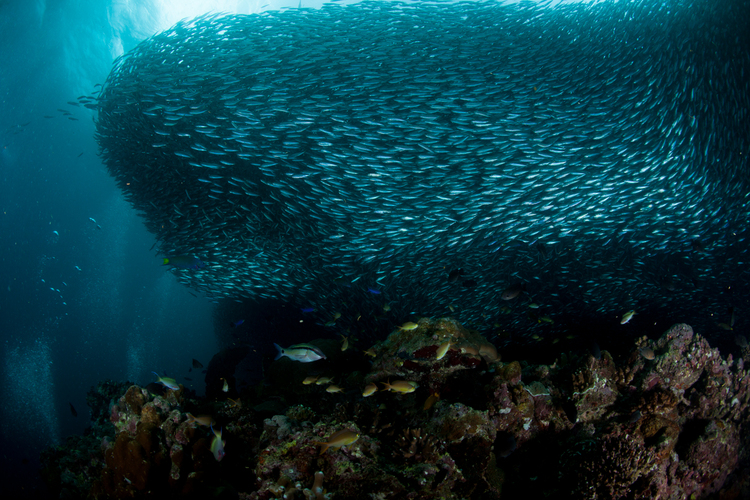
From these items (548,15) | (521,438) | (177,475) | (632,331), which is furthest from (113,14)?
(632,331)

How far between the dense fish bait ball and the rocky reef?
4394 mm

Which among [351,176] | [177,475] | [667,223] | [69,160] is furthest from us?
[69,160]

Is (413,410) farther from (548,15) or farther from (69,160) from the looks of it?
(69,160)

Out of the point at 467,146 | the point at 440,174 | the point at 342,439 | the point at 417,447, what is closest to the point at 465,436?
the point at 417,447

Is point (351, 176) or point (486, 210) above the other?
point (351, 176)

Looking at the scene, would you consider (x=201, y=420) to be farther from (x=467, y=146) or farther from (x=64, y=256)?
(x=64, y=256)

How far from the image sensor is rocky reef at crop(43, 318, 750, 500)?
300 cm

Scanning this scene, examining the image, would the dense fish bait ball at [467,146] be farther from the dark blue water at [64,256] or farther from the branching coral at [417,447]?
the dark blue water at [64,256]

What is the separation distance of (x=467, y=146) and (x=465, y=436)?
7671 millimetres

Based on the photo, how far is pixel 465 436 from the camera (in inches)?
138

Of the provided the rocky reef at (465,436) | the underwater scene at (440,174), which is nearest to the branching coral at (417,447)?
the rocky reef at (465,436)

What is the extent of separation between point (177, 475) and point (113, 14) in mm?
33310

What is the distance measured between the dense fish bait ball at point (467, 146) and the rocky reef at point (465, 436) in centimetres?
439

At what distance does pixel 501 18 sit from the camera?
10.7 meters
